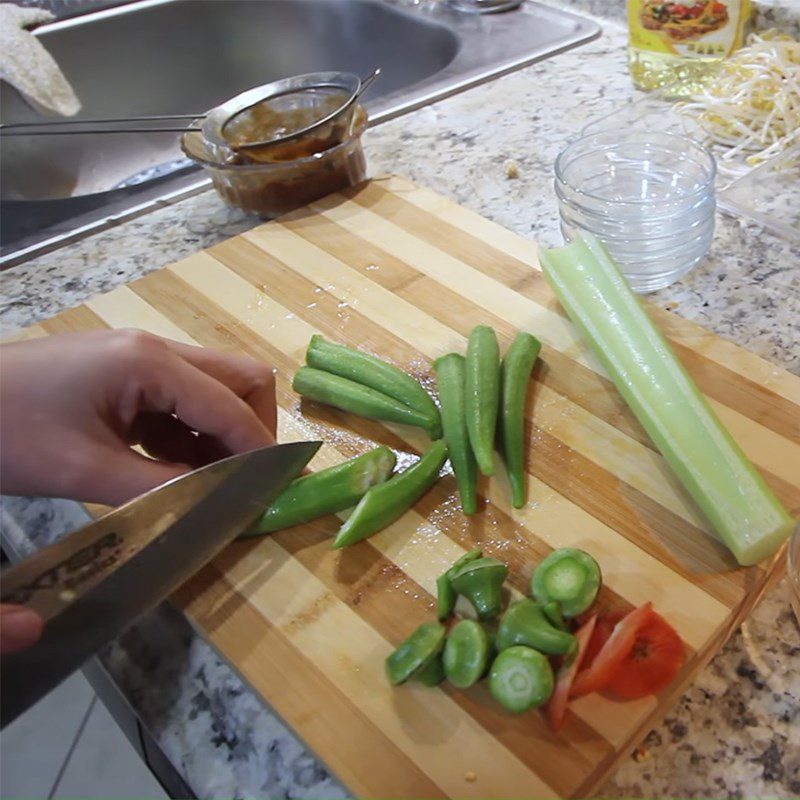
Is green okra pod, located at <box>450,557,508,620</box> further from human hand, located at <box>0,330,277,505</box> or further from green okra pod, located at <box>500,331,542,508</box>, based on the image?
human hand, located at <box>0,330,277,505</box>

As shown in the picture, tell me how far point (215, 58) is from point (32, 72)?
727 mm

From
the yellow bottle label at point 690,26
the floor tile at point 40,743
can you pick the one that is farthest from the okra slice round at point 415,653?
the floor tile at point 40,743

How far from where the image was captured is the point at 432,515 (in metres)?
1.05

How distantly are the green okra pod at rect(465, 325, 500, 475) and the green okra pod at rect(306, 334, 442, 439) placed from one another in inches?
2.3

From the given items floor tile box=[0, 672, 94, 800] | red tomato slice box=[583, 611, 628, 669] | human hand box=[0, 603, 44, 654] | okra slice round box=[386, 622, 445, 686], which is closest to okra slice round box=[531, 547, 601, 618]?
red tomato slice box=[583, 611, 628, 669]

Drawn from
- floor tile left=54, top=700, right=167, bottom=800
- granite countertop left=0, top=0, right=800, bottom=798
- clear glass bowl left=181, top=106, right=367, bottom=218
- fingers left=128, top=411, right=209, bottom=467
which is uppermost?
clear glass bowl left=181, top=106, right=367, bottom=218

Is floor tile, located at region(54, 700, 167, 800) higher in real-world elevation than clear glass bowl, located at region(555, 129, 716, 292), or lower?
lower

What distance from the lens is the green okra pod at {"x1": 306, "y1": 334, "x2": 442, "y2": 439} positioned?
3.84 ft

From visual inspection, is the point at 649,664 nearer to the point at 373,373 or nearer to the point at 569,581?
the point at 569,581

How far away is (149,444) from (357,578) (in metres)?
0.36

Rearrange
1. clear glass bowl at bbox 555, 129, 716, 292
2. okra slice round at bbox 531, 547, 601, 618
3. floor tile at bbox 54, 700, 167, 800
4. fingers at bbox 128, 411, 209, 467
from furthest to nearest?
floor tile at bbox 54, 700, 167, 800 → clear glass bowl at bbox 555, 129, 716, 292 → fingers at bbox 128, 411, 209, 467 → okra slice round at bbox 531, 547, 601, 618

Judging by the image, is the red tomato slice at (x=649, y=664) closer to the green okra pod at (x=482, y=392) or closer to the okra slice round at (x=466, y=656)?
the okra slice round at (x=466, y=656)

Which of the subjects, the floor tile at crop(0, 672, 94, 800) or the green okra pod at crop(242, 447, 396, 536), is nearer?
the green okra pod at crop(242, 447, 396, 536)

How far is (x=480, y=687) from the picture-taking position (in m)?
0.85
